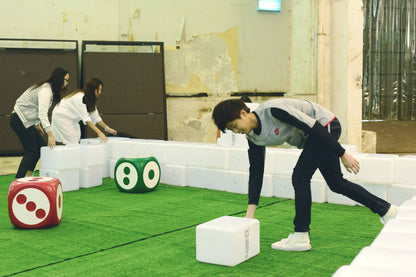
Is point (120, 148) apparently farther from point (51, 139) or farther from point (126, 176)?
point (51, 139)

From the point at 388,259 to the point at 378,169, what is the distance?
108 inches

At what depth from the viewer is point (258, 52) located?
30.9ft

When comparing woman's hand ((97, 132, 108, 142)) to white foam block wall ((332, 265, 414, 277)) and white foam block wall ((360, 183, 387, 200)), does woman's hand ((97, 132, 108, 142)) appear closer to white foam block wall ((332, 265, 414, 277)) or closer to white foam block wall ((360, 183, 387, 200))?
white foam block wall ((360, 183, 387, 200))

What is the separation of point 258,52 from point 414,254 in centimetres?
778

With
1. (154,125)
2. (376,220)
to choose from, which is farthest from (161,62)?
(376,220)

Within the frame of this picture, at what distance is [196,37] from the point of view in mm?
9250

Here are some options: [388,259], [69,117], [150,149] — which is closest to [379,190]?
[150,149]

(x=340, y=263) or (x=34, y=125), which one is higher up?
(x=34, y=125)

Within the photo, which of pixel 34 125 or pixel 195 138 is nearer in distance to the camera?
pixel 34 125

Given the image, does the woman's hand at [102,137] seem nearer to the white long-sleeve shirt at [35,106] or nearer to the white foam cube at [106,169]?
the white foam cube at [106,169]

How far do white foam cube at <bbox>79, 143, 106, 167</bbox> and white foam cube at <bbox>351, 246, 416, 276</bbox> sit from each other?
4317mm

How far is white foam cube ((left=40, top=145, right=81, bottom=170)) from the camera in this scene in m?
5.45

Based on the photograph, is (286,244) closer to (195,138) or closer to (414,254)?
(414,254)

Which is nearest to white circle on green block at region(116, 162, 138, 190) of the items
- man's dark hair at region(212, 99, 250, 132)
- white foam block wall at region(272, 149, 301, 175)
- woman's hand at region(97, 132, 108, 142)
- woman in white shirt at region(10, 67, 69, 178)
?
woman in white shirt at region(10, 67, 69, 178)
